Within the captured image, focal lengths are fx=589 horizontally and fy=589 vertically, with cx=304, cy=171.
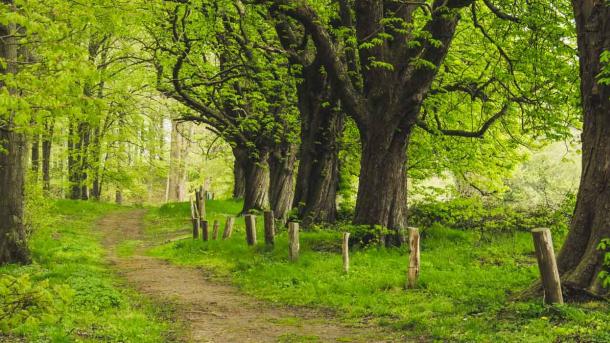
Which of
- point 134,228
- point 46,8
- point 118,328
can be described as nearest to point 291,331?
point 118,328

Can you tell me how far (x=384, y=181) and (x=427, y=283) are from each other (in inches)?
162

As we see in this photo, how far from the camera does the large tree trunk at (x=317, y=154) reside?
18562 mm

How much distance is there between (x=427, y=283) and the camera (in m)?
11.2

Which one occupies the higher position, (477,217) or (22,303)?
(477,217)

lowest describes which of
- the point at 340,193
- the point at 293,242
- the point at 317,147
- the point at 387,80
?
the point at 293,242

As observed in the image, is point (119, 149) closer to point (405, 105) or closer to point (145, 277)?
point (145, 277)

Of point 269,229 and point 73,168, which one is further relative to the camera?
point 73,168

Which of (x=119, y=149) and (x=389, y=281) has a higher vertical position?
(x=119, y=149)

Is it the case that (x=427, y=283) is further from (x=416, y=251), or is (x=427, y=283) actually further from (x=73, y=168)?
(x=73, y=168)

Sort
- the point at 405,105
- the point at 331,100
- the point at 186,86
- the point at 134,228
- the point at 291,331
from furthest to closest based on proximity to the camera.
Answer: the point at 134,228 < the point at 186,86 < the point at 331,100 < the point at 405,105 < the point at 291,331

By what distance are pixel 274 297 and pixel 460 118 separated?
12.8 metres

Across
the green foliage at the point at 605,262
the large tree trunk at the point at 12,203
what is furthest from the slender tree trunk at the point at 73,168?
the green foliage at the point at 605,262

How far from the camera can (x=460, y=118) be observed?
2194 cm

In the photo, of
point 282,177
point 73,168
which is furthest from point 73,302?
point 73,168
